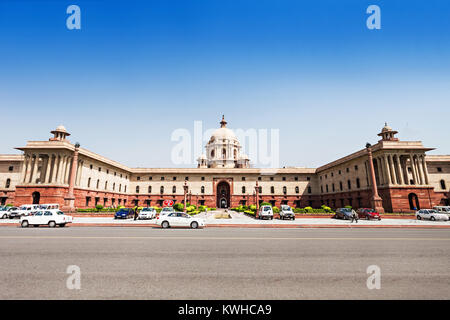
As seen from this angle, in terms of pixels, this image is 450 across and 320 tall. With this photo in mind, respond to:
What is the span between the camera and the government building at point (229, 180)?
34562 mm

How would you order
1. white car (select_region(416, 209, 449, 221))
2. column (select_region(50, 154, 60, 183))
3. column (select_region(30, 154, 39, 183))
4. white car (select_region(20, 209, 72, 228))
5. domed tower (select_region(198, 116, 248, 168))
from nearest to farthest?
white car (select_region(20, 209, 72, 228)) < white car (select_region(416, 209, 449, 221)) < column (select_region(50, 154, 60, 183)) < column (select_region(30, 154, 39, 183)) < domed tower (select_region(198, 116, 248, 168))

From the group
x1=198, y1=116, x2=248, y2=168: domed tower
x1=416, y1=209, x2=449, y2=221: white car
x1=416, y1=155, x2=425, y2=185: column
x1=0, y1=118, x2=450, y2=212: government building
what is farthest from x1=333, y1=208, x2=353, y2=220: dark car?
x1=198, y1=116, x2=248, y2=168: domed tower

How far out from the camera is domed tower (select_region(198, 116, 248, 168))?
6731 centimetres

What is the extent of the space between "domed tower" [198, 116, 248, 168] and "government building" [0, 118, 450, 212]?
0.33 m

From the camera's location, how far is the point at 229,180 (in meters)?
54.1

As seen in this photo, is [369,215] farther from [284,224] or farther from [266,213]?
[284,224]

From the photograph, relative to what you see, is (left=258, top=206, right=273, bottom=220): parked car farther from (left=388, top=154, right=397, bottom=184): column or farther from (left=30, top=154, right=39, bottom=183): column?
(left=30, top=154, right=39, bottom=183): column

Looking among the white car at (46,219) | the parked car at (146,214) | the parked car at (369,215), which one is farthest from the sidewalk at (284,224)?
the parked car at (146,214)

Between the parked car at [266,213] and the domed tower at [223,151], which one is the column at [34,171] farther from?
the domed tower at [223,151]

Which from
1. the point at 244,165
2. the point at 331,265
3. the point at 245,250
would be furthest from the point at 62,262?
the point at 244,165

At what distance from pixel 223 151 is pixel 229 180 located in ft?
54.9

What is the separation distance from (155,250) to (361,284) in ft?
20.8

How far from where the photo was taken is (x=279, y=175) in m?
54.2
